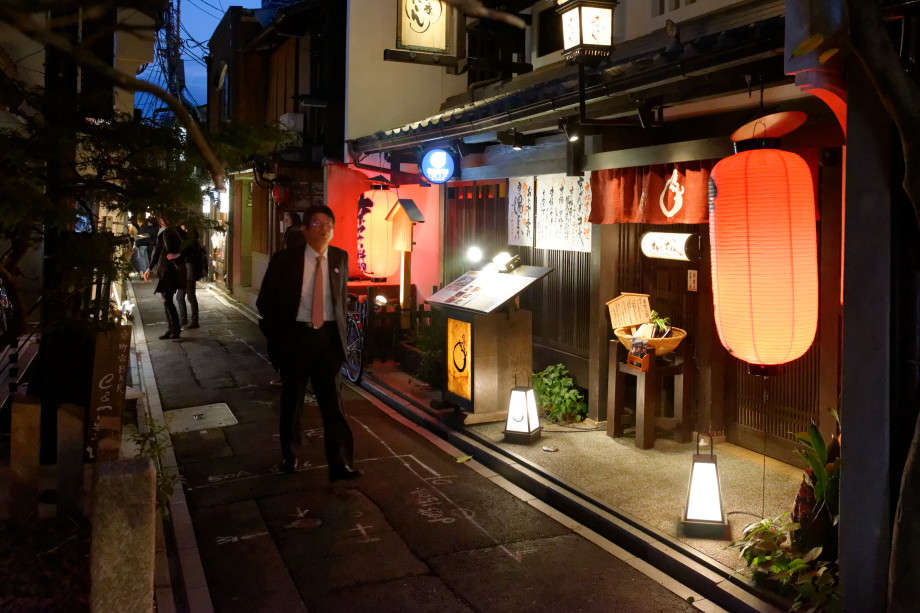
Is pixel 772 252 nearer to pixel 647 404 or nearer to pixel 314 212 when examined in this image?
pixel 647 404

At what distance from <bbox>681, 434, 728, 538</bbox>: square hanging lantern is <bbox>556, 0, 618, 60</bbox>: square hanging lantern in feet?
15.8

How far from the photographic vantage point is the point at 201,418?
1167 centimetres

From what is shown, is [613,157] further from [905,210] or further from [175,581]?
[175,581]

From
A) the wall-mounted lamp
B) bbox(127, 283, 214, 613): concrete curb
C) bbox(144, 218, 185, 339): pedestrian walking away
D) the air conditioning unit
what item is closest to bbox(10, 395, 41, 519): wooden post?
bbox(127, 283, 214, 613): concrete curb

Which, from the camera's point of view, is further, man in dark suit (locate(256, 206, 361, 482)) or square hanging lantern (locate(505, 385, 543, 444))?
square hanging lantern (locate(505, 385, 543, 444))

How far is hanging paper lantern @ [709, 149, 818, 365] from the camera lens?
19.3ft

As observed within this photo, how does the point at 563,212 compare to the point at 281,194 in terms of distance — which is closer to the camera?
the point at 563,212

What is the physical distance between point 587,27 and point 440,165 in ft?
18.5

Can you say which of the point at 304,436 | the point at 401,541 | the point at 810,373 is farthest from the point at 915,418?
the point at 304,436

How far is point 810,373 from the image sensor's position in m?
8.53

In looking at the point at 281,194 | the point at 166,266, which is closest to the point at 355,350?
the point at 166,266

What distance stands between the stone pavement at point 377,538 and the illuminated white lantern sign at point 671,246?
3607 millimetres

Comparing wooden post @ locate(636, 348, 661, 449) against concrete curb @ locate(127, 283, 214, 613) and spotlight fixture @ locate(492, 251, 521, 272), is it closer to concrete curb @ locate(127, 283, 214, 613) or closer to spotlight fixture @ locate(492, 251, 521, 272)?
spotlight fixture @ locate(492, 251, 521, 272)

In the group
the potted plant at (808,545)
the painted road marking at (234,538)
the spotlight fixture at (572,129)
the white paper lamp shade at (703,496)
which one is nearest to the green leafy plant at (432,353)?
the spotlight fixture at (572,129)
